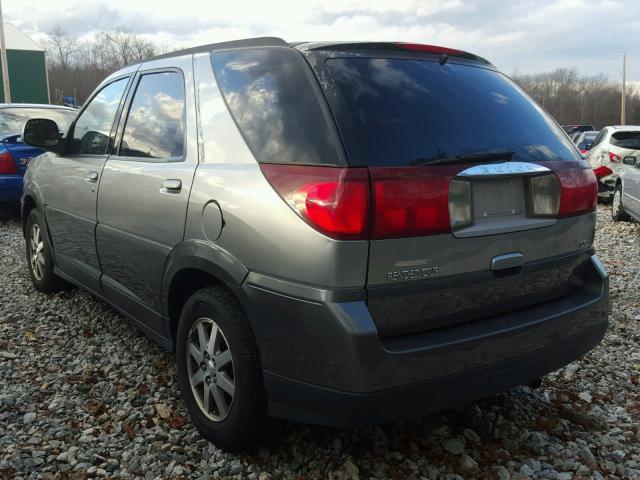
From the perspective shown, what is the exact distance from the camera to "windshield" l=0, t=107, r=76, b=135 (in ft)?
27.9

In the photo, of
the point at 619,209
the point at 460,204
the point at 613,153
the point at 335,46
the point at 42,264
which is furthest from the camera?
the point at 613,153

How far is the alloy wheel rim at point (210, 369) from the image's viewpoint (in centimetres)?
249

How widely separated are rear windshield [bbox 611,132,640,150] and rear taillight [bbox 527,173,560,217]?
9.81 meters

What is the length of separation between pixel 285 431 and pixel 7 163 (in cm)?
680

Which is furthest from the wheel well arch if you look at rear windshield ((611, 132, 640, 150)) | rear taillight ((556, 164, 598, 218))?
rear windshield ((611, 132, 640, 150))

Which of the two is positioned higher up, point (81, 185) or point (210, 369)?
point (81, 185)

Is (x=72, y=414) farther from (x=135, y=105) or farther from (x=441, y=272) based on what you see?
(x=441, y=272)

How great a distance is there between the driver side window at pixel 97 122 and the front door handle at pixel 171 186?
1035mm

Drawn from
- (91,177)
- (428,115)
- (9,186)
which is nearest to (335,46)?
(428,115)

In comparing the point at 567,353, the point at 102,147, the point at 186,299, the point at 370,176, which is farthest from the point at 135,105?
the point at 567,353

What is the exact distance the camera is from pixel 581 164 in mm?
2654

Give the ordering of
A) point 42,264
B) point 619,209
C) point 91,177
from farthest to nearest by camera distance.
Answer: point 619,209 < point 42,264 < point 91,177

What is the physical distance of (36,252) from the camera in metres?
4.96

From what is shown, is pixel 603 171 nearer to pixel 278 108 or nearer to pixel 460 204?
pixel 460 204
